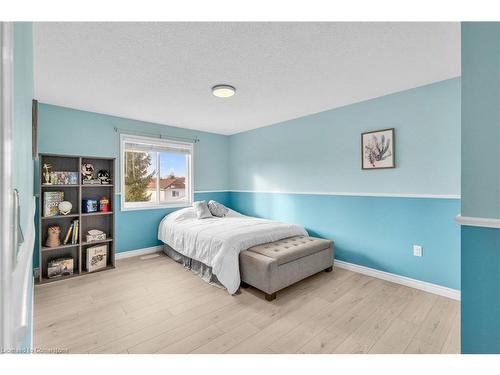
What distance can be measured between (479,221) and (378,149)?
2016mm

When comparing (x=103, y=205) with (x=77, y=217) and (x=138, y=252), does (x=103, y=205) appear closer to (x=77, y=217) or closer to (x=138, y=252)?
(x=77, y=217)

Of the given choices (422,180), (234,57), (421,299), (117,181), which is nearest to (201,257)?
(117,181)

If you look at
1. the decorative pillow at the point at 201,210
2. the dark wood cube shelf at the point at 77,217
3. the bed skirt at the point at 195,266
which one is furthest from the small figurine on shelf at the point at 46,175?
the decorative pillow at the point at 201,210

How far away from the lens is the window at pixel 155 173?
3805 millimetres

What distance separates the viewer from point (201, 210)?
158 inches

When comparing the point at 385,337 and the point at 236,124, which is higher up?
the point at 236,124

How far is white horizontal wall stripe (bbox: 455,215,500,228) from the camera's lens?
3.31 feet

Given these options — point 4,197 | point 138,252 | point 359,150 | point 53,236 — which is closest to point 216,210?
point 138,252

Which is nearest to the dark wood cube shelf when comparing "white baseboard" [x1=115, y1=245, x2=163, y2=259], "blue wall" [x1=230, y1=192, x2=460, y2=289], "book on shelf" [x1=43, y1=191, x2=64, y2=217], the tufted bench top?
"book on shelf" [x1=43, y1=191, x2=64, y2=217]

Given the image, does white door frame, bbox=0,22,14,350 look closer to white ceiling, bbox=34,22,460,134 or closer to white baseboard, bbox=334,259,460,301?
white ceiling, bbox=34,22,460,134
